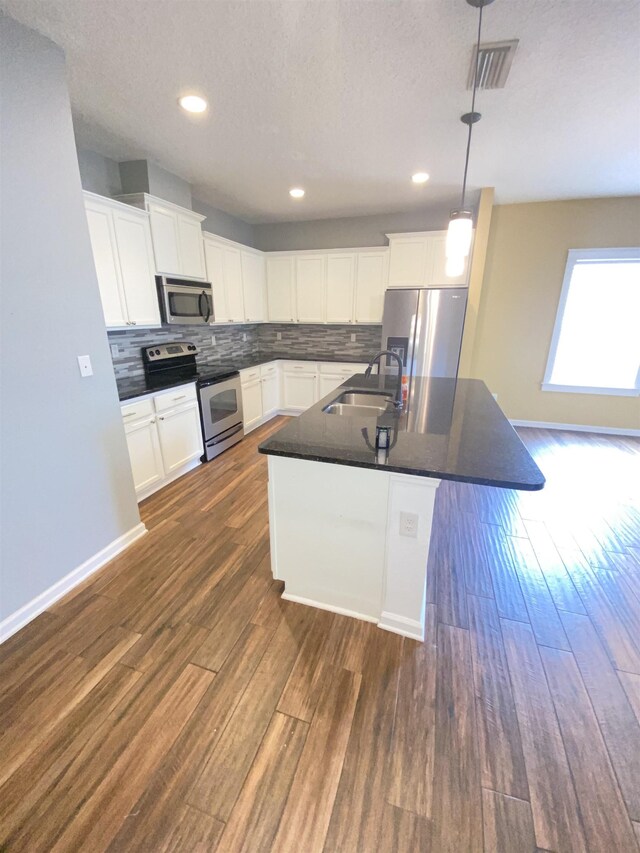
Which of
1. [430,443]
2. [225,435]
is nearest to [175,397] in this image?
[225,435]

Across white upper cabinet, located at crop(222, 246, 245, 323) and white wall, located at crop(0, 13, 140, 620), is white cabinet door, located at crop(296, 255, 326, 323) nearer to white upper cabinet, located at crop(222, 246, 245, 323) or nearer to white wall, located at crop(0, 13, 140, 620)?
white upper cabinet, located at crop(222, 246, 245, 323)

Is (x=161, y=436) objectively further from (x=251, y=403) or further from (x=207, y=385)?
(x=251, y=403)

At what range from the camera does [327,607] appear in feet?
5.85

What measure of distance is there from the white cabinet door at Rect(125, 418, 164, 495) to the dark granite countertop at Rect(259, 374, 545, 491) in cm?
149

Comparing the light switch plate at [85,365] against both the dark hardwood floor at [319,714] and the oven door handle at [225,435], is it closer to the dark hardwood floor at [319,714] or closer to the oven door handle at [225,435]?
the dark hardwood floor at [319,714]

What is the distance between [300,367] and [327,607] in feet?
11.4

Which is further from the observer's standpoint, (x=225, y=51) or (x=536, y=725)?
(x=225, y=51)

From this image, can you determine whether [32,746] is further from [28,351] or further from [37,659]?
[28,351]

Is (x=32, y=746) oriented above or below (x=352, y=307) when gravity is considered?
below

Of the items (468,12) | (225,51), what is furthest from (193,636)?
(468,12)

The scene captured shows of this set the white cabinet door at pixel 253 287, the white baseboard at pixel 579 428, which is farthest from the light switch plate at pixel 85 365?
the white baseboard at pixel 579 428

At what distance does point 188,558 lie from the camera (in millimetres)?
2182

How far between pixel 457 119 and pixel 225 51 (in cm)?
147

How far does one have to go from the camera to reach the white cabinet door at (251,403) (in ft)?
13.7
